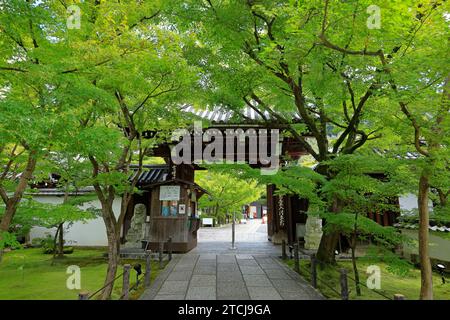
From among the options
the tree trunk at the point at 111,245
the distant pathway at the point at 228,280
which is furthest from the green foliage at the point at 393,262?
the tree trunk at the point at 111,245

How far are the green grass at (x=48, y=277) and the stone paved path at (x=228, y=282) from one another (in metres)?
0.83

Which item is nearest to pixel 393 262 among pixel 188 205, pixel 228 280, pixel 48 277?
pixel 228 280

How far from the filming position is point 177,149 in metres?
14.9

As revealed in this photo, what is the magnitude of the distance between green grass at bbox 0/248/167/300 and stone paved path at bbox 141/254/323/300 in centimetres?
83

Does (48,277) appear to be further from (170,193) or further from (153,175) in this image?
(153,175)

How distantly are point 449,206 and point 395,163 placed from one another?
251cm

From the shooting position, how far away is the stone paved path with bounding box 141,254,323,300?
24.7 feet

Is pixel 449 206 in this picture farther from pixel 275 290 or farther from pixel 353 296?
pixel 275 290

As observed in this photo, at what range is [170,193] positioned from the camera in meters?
14.4

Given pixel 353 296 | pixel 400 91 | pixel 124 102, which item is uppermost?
pixel 124 102

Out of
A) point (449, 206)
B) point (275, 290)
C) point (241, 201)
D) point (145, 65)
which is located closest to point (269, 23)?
point (145, 65)

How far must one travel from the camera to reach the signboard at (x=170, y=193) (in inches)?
566

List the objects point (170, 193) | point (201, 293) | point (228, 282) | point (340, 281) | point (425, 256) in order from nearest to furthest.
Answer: point (425, 256) → point (340, 281) → point (201, 293) → point (228, 282) → point (170, 193)

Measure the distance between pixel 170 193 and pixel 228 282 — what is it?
6.77 meters
